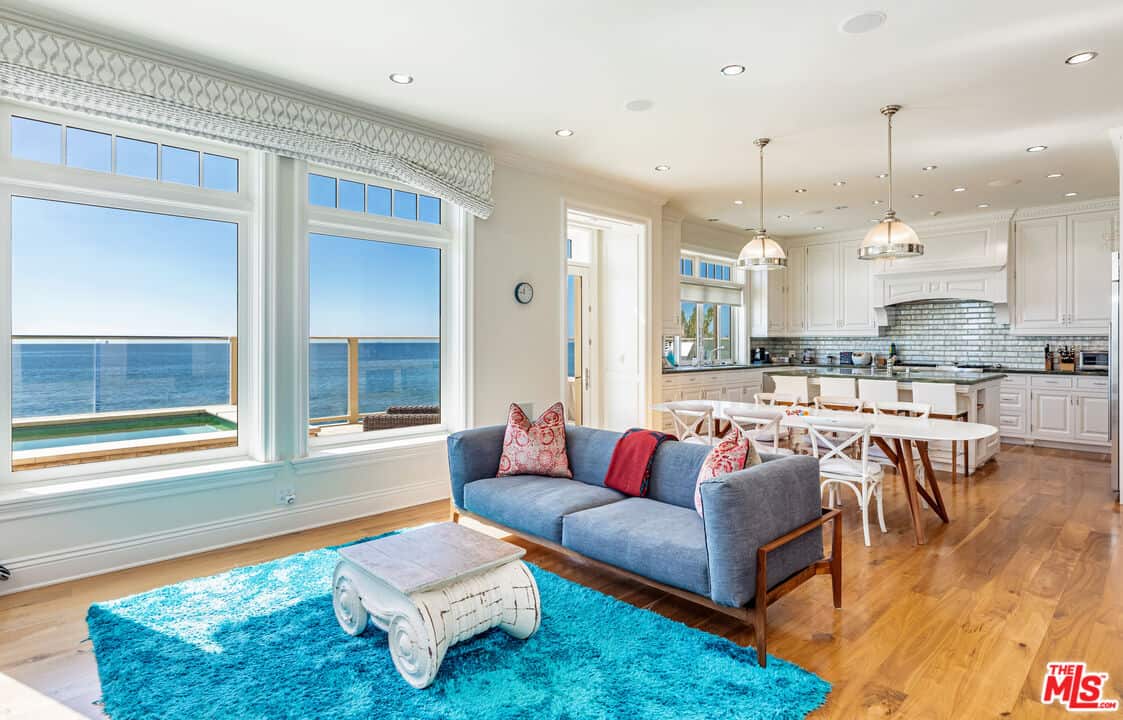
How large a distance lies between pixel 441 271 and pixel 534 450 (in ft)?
5.91

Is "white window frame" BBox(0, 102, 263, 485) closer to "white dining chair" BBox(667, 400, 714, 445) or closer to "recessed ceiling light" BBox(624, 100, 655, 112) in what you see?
"recessed ceiling light" BBox(624, 100, 655, 112)

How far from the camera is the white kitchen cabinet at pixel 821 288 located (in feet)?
28.0

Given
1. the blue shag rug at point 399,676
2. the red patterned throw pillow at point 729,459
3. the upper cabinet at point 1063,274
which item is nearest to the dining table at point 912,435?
the red patterned throw pillow at point 729,459

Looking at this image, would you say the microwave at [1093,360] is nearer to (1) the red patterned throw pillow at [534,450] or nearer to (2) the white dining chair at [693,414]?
(2) the white dining chair at [693,414]

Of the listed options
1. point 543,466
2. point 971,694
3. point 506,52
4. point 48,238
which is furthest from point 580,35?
point 971,694

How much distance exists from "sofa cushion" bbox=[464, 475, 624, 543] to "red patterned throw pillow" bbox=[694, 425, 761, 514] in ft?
2.08

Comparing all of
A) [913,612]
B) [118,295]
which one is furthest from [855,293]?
[118,295]

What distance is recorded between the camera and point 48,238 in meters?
3.22

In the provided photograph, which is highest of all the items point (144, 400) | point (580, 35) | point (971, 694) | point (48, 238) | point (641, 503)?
point (580, 35)

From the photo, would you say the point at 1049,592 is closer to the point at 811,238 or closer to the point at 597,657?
the point at 597,657

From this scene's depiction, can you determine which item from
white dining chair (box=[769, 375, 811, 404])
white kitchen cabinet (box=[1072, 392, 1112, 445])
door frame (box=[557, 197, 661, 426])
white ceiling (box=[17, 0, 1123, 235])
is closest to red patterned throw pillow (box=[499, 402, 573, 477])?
white ceiling (box=[17, 0, 1123, 235])

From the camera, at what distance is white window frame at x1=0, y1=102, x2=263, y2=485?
120 inches

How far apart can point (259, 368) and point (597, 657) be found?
2.71 meters

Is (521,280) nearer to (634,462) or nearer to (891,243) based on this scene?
(634,462)
